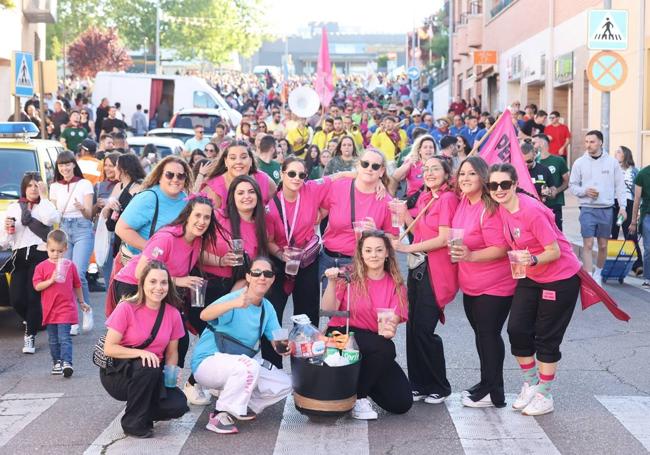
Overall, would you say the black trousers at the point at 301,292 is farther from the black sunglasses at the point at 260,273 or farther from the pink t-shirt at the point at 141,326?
the pink t-shirt at the point at 141,326

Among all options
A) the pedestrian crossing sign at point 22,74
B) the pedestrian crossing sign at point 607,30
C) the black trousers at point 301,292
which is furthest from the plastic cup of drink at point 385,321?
the pedestrian crossing sign at point 22,74

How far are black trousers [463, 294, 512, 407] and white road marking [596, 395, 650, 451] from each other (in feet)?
2.54

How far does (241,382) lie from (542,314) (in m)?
2.03

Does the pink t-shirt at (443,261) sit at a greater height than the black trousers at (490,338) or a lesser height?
greater

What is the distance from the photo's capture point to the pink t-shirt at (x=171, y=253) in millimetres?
7766

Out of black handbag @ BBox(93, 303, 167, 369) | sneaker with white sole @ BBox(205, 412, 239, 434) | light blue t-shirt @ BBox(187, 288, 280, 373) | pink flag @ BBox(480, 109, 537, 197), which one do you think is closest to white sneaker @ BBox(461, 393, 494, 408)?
light blue t-shirt @ BBox(187, 288, 280, 373)

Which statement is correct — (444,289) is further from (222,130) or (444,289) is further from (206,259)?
(222,130)

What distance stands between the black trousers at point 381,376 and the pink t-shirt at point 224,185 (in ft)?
5.09

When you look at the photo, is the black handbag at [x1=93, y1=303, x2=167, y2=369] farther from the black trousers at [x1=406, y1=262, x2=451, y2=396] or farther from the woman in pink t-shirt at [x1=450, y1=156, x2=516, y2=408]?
the woman in pink t-shirt at [x1=450, y1=156, x2=516, y2=408]

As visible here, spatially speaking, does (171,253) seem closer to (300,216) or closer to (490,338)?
(300,216)

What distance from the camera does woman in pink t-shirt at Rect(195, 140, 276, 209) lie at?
877 cm

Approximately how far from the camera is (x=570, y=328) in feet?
37.2

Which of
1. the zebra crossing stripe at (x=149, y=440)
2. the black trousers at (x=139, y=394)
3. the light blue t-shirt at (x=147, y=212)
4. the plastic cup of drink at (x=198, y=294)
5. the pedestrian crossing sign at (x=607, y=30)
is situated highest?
the pedestrian crossing sign at (x=607, y=30)

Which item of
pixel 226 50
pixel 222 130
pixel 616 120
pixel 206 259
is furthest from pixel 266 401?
pixel 226 50
